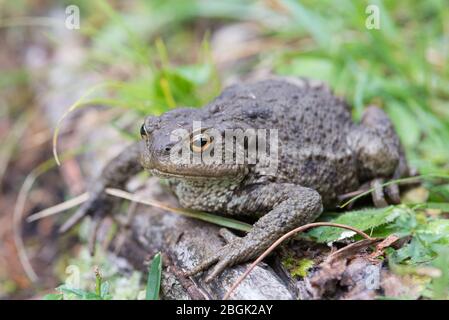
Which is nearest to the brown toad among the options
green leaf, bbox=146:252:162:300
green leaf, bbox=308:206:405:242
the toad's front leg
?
the toad's front leg

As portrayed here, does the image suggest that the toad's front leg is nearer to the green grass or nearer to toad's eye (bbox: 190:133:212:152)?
the green grass

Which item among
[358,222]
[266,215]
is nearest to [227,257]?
[266,215]

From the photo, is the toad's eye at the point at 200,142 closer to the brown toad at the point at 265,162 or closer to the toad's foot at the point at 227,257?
the brown toad at the point at 265,162

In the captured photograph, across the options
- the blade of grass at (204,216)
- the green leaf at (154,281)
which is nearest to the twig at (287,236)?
the blade of grass at (204,216)

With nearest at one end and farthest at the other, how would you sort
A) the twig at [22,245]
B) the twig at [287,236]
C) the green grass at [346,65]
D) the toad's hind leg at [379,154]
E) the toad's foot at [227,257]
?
1. the twig at [287,236]
2. the toad's foot at [227,257]
3. the toad's hind leg at [379,154]
4. the green grass at [346,65]
5. the twig at [22,245]
